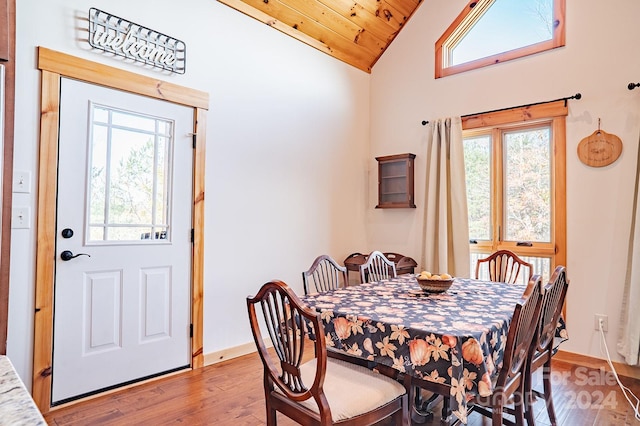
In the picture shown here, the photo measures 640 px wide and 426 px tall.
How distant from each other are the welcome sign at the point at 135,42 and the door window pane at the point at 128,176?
405 mm

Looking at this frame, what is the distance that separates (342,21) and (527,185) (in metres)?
2.44

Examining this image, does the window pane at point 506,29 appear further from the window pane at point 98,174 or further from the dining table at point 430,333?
the window pane at point 98,174

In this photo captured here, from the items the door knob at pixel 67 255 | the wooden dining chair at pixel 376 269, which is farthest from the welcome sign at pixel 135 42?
the wooden dining chair at pixel 376 269

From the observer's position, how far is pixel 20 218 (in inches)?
89.2

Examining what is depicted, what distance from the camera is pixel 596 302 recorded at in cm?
316

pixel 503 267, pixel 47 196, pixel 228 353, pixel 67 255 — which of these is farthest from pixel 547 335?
pixel 47 196

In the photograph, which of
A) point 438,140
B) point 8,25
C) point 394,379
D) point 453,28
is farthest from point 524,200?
point 8,25

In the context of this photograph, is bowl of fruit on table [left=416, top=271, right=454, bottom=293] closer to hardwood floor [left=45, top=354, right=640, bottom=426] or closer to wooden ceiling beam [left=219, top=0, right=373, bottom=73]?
hardwood floor [left=45, top=354, right=640, bottom=426]

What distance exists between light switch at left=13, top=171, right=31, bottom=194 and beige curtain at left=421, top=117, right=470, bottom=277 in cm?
333

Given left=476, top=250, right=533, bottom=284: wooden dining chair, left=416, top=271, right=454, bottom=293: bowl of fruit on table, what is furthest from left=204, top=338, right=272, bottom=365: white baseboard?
left=476, top=250, right=533, bottom=284: wooden dining chair

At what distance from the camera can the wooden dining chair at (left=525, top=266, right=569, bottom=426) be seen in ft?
6.20

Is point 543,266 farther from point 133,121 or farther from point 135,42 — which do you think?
point 135,42

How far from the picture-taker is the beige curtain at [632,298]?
2883 millimetres

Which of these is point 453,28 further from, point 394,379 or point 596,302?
point 394,379
